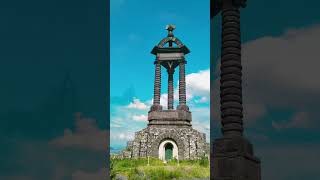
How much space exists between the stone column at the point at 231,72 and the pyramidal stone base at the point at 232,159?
45 cm

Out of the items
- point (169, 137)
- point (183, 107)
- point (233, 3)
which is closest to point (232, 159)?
point (233, 3)

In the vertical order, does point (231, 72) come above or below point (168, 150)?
above

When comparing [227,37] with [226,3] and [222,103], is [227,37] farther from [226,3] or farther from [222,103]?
[222,103]

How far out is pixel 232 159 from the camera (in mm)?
14133

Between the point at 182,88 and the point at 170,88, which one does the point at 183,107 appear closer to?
the point at 182,88

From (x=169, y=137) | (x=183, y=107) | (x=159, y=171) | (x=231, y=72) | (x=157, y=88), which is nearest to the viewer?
(x=231, y=72)

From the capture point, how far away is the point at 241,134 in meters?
14.9

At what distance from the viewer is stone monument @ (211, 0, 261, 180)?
14.2m

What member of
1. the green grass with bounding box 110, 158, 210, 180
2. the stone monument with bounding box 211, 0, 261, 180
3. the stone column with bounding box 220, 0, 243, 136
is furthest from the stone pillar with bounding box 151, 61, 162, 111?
the stone column with bounding box 220, 0, 243, 136

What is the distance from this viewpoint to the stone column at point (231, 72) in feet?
49.1

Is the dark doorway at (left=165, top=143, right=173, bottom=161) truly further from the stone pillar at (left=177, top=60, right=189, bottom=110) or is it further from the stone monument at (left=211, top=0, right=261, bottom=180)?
the stone monument at (left=211, top=0, right=261, bottom=180)

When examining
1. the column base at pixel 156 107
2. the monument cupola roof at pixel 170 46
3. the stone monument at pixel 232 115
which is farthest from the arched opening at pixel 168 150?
the stone monument at pixel 232 115

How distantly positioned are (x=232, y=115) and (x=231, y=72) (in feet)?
4.91

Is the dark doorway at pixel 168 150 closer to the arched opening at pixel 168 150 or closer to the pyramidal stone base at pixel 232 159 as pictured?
the arched opening at pixel 168 150
